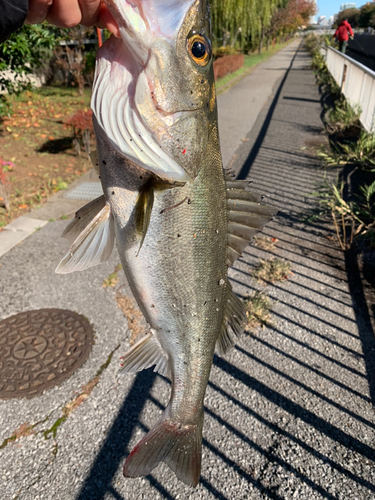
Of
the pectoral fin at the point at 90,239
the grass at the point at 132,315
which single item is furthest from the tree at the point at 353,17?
the pectoral fin at the point at 90,239

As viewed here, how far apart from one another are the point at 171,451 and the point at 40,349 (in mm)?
2210

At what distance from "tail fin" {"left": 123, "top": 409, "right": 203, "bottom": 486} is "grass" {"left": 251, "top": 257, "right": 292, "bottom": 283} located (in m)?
2.98

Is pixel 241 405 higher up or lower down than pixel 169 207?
lower down

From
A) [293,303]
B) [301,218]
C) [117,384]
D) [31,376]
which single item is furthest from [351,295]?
[31,376]

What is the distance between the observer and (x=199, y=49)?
4.38 feet

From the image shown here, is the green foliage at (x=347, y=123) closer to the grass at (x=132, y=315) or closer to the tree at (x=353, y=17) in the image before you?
the grass at (x=132, y=315)

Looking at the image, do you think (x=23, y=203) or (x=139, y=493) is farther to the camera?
(x=23, y=203)

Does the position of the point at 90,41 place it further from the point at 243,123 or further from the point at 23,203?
the point at 23,203

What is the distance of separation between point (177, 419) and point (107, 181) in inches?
48.6

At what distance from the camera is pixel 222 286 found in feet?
5.70

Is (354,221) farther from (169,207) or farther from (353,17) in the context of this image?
(353,17)

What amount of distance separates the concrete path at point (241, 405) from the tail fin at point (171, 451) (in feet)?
3.06

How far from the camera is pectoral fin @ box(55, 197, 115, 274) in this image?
154 cm

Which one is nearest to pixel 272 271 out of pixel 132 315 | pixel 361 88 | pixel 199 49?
pixel 132 315
